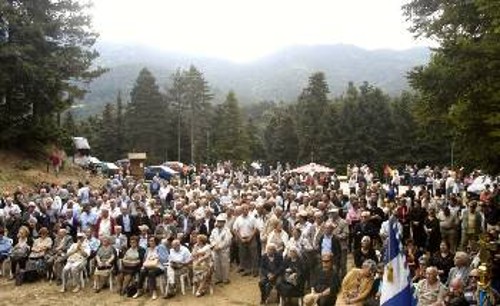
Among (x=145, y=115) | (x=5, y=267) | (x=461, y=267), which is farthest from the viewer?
(x=145, y=115)

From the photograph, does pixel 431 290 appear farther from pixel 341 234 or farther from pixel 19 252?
pixel 19 252

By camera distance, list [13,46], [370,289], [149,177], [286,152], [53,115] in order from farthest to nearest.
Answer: [286,152]
[149,177]
[53,115]
[13,46]
[370,289]

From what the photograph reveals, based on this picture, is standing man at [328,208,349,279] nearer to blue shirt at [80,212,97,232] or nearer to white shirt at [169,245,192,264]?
white shirt at [169,245,192,264]

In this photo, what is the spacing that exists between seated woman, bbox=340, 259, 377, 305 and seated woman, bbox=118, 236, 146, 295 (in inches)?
212

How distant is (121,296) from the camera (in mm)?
13539

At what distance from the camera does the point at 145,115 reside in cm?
6469

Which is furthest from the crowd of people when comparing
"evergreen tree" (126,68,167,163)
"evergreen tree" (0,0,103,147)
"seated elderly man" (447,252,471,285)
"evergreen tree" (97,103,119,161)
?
"evergreen tree" (97,103,119,161)

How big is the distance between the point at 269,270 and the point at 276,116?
60294mm

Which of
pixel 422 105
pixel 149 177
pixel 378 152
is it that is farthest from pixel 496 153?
pixel 378 152

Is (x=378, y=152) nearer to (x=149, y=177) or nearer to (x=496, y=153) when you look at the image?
(x=149, y=177)

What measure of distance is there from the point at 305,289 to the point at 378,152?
4288cm

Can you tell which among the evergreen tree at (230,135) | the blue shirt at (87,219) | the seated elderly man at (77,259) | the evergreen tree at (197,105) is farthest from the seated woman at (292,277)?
the evergreen tree at (197,105)

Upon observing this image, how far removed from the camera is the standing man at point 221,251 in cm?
1402

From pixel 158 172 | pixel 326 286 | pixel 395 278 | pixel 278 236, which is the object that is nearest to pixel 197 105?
pixel 158 172
